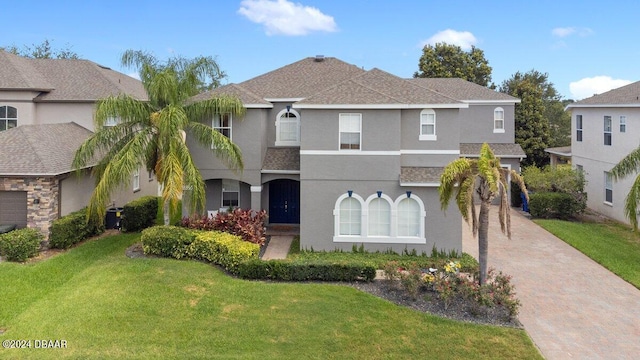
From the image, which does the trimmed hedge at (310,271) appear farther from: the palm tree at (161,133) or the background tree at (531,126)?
the background tree at (531,126)

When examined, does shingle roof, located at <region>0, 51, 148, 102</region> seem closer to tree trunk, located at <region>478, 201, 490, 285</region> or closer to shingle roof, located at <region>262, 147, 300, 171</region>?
shingle roof, located at <region>262, 147, 300, 171</region>

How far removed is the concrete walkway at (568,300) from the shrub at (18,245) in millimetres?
16167

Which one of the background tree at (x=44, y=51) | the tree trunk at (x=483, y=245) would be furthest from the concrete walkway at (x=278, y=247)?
the background tree at (x=44, y=51)

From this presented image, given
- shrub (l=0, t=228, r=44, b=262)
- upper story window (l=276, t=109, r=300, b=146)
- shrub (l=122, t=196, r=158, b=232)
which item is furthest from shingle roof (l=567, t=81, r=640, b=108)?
shrub (l=0, t=228, r=44, b=262)

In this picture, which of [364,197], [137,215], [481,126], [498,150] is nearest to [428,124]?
[364,197]

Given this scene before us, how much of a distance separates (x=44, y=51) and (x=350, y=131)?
1860 inches

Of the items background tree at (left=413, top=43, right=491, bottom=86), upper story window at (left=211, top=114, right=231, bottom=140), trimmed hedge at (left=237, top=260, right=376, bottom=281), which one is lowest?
trimmed hedge at (left=237, top=260, right=376, bottom=281)

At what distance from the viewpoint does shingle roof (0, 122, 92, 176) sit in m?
16.3

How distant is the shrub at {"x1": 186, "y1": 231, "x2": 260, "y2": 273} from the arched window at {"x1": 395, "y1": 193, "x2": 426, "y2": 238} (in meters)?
5.62

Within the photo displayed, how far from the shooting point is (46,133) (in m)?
19.2

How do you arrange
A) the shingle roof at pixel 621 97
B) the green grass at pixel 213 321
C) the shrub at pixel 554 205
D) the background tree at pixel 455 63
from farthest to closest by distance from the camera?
the background tree at pixel 455 63, the shrub at pixel 554 205, the shingle roof at pixel 621 97, the green grass at pixel 213 321

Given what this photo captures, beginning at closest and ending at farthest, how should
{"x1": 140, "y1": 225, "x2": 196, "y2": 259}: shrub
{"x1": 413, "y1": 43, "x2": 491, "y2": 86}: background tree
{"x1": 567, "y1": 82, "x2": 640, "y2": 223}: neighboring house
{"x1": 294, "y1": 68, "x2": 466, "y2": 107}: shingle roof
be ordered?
{"x1": 140, "y1": 225, "x2": 196, "y2": 259}: shrub < {"x1": 294, "y1": 68, "x2": 466, "y2": 107}: shingle roof < {"x1": 567, "y1": 82, "x2": 640, "y2": 223}: neighboring house < {"x1": 413, "y1": 43, "x2": 491, "y2": 86}: background tree

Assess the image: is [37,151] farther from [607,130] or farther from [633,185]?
[607,130]

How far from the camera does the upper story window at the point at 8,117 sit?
894 inches
